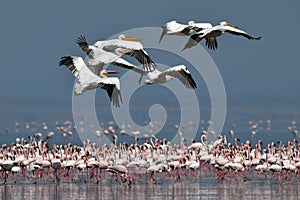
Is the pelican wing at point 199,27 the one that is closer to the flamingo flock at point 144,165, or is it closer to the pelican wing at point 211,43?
the pelican wing at point 211,43

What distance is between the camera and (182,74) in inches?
844

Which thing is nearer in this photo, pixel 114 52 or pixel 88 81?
pixel 88 81

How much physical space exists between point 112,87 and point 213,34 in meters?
2.61

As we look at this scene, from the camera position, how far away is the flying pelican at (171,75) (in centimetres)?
2119

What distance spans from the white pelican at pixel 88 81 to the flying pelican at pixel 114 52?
271 millimetres

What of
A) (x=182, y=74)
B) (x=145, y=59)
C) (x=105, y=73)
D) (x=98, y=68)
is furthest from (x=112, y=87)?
(x=182, y=74)

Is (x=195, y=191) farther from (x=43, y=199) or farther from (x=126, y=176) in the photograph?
(x=43, y=199)

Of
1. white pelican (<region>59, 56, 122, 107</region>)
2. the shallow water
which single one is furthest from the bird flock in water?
the shallow water

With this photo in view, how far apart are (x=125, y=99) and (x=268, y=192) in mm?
11099

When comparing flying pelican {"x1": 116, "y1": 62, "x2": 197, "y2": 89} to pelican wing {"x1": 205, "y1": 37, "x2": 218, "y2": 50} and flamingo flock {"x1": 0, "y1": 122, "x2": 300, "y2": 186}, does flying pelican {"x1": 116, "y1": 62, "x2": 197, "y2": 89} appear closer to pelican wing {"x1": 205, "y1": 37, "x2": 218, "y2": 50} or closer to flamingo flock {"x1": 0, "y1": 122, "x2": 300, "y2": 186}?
pelican wing {"x1": 205, "y1": 37, "x2": 218, "y2": 50}

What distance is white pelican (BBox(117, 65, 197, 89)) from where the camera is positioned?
69.5ft

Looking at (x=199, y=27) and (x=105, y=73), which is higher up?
(x=199, y=27)

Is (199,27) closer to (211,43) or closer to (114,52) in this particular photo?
(211,43)

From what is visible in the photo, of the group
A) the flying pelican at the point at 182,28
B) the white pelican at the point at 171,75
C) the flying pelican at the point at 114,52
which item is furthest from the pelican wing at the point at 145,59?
the flying pelican at the point at 182,28
